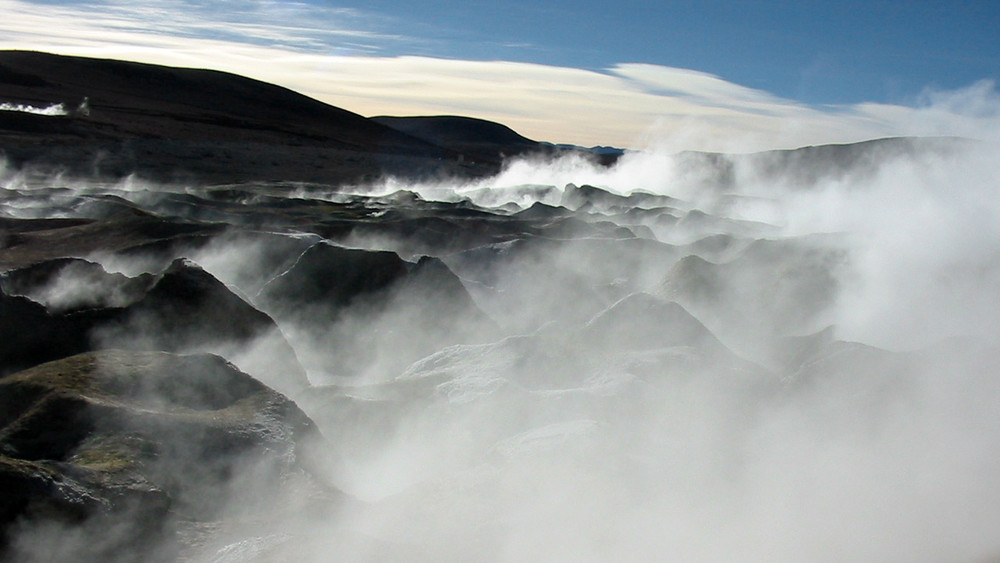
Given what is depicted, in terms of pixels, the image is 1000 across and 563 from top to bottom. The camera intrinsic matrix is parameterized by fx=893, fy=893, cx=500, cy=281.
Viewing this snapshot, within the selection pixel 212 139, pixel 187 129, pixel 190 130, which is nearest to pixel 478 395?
pixel 212 139

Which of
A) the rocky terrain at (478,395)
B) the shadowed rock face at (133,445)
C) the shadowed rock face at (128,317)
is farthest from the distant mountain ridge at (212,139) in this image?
the shadowed rock face at (133,445)

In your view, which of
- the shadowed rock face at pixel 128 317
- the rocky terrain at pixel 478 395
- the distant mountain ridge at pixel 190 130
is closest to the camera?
the rocky terrain at pixel 478 395

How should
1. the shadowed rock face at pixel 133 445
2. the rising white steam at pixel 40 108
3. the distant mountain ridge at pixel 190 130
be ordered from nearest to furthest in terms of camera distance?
the shadowed rock face at pixel 133 445, the distant mountain ridge at pixel 190 130, the rising white steam at pixel 40 108

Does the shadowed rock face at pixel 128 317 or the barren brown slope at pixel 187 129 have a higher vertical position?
the barren brown slope at pixel 187 129

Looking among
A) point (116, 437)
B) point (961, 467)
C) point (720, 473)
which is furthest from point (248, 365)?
point (961, 467)

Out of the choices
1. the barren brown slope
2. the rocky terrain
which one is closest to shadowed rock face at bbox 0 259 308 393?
the rocky terrain

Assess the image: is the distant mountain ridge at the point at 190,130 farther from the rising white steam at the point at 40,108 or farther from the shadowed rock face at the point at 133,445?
the shadowed rock face at the point at 133,445
